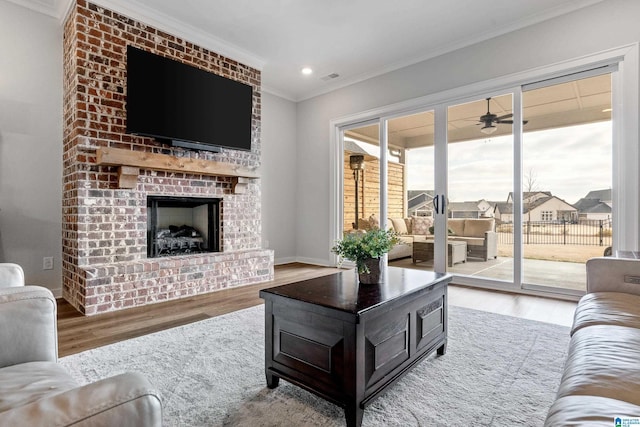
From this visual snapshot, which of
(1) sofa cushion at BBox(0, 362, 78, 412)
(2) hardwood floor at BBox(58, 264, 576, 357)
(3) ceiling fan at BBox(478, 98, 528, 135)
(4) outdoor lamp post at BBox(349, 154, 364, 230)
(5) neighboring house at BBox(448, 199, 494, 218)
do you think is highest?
(3) ceiling fan at BBox(478, 98, 528, 135)

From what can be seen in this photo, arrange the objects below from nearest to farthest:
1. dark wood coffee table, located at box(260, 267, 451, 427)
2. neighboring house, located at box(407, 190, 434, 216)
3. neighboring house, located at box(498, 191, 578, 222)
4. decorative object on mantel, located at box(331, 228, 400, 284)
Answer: dark wood coffee table, located at box(260, 267, 451, 427) < decorative object on mantel, located at box(331, 228, 400, 284) < neighboring house, located at box(498, 191, 578, 222) < neighboring house, located at box(407, 190, 434, 216)

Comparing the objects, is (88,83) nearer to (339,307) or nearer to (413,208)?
(339,307)

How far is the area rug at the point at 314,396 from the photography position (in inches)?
58.8

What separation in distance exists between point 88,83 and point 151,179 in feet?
3.27

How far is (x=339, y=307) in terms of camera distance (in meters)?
1.48

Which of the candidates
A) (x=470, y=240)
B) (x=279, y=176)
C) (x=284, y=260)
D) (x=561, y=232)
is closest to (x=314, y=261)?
(x=284, y=260)

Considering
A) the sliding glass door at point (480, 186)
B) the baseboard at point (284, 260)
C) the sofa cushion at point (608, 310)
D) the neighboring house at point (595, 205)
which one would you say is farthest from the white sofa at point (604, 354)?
the baseboard at point (284, 260)

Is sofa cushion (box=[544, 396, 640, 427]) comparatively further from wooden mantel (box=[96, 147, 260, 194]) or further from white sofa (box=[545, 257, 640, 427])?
wooden mantel (box=[96, 147, 260, 194])

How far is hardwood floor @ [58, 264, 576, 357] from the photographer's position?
2.46 metres

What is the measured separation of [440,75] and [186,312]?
3847 millimetres

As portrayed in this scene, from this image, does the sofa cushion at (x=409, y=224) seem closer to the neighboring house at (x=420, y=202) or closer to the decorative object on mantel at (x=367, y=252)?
the neighboring house at (x=420, y=202)

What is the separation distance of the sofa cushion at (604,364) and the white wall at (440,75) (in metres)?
2.42

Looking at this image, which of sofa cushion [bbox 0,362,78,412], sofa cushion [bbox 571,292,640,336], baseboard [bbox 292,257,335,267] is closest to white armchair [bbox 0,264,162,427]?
sofa cushion [bbox 0,362,78,412]

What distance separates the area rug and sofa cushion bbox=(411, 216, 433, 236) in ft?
6.24
